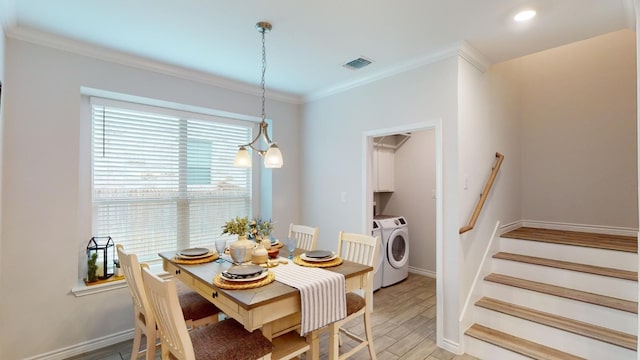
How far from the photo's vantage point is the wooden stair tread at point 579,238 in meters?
2.70

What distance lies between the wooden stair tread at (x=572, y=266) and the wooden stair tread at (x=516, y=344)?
0.68 meters

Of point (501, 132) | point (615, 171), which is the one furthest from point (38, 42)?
point (615, 171)

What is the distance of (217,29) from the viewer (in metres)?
2.32

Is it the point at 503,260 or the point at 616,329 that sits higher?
the point at 503,260

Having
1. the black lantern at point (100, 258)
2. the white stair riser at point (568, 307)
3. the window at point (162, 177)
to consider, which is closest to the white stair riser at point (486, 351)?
the white stair riser at point (568, 307)

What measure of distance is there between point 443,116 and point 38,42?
128 inches

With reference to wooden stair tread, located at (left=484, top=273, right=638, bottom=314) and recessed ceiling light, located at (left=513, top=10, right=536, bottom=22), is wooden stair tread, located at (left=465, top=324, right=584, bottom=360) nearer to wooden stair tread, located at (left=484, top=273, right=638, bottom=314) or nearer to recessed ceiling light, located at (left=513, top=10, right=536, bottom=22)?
wooden stair tread, located at (left=484, top=273, right=638, bottom=314)

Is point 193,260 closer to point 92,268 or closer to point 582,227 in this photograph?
point 92,268

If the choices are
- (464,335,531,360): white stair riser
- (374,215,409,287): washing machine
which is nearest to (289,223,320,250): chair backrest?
(374,215,409,287): washing machine

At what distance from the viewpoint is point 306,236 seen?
10.0ft

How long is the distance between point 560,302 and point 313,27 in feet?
9.28

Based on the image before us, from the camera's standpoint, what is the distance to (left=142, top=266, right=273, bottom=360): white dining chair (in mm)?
1474

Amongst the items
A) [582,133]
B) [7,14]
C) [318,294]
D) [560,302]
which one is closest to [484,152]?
[560,302]

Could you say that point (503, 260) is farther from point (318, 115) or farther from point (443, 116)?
point (318, 115)
